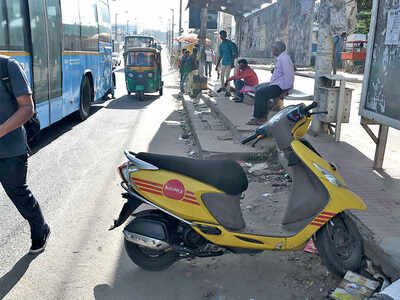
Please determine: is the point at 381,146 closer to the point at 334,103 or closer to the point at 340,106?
the point at 340,106

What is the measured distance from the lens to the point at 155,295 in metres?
3.34

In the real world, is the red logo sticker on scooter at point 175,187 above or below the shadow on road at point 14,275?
above

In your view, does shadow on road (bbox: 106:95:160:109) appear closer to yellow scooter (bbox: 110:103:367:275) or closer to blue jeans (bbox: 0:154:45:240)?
blue jeans (bbox: 0:154:45:240)

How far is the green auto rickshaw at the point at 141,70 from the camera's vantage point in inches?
634

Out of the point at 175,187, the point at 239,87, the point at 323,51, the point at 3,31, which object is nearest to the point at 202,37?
the point at 239,87

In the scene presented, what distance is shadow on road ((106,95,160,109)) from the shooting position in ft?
46.6

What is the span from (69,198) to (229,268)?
99.0 inches

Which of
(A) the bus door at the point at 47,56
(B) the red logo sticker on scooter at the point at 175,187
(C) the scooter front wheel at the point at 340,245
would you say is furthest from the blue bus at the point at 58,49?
(C) the scooter front wheel at the point at 340,245

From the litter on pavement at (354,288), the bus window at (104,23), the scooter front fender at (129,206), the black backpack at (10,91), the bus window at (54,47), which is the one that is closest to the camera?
the litter on pavement at (354,288)

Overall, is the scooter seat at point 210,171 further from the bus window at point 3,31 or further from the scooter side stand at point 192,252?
the bus window at point 3,31

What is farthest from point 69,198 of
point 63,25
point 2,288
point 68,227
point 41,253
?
point 63,25

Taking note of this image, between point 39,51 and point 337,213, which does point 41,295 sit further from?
point 39,51

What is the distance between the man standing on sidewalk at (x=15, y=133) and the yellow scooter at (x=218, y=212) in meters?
0.83

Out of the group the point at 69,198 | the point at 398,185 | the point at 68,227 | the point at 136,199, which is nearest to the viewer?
the point at 136,199
